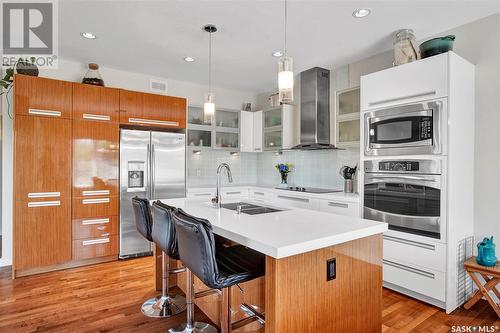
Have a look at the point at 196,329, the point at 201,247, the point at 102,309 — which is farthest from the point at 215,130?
the point at 201,247

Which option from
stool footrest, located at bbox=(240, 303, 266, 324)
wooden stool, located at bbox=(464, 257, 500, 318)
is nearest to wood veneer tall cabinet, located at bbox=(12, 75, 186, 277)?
stool footrest, located at bbox=(240, 303, 266, 324)

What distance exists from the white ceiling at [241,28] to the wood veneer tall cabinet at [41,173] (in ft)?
2.28

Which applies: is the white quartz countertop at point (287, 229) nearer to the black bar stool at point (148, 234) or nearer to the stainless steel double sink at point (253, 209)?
the stainless steel double sink at point (253, 209)

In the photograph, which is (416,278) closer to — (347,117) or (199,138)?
(347,117)

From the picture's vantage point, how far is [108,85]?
13.6ft

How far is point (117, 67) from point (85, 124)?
1.05 metres

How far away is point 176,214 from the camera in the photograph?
168cm

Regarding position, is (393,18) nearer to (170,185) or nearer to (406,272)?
(406,272)

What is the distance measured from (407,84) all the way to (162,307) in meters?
3.06

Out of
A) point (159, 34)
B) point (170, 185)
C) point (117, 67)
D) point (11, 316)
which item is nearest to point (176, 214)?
point (11, 316)

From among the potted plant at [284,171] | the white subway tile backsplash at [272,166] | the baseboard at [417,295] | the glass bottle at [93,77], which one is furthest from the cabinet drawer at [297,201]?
the glass bottle at [93,77]

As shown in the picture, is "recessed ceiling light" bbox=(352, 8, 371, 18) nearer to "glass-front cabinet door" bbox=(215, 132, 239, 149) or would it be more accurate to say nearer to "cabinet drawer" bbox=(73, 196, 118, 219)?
"glass-front cabinet door" bbox=(215, 132, 239, 149)

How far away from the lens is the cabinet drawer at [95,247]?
11.5 ft

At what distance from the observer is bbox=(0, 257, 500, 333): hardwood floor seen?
224 centimetres
